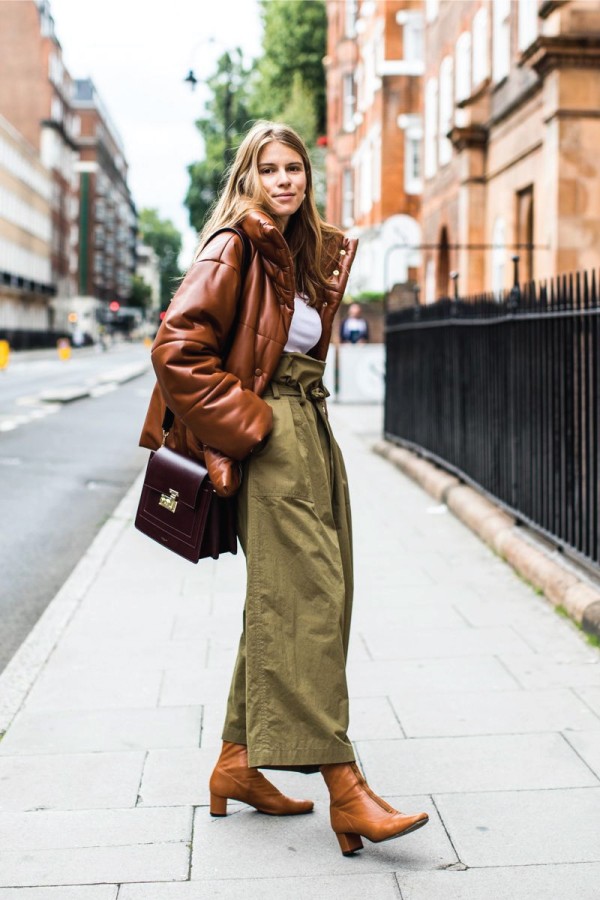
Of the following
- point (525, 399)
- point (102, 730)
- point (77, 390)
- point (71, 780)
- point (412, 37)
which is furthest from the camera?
point (412, 37)

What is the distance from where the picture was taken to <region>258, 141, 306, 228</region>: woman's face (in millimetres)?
3521

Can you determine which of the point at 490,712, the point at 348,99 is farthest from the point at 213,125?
the point at 490,712

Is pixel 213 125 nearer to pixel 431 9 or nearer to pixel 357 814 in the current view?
pixel 431 9

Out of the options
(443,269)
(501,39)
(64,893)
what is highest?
(501,39)

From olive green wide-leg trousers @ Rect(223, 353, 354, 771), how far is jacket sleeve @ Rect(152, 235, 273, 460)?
4.6 inches

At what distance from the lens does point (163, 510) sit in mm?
3557

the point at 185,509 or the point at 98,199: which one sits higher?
the point at 98,199

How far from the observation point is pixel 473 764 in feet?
13.7

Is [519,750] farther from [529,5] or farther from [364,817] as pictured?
[529,5]

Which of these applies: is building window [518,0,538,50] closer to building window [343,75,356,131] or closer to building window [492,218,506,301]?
building window [492,218,506,301]

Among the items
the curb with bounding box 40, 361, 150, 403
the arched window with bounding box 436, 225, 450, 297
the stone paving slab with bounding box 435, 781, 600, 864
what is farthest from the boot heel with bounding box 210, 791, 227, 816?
the arched window with bounding box 436, 225, 450, 297

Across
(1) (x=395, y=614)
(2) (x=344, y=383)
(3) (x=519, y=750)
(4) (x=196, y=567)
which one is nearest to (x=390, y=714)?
(3) (x=519, y=750)

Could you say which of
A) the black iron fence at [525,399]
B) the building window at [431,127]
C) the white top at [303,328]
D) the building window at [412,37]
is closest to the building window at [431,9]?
the building window at [431,127]

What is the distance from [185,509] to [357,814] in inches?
36.1
